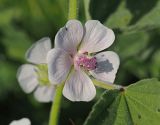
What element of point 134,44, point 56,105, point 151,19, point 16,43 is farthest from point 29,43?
point 56,105

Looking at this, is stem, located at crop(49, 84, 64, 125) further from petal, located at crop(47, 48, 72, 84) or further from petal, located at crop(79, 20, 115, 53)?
petal, located at crop(79, 20, 115, 53)

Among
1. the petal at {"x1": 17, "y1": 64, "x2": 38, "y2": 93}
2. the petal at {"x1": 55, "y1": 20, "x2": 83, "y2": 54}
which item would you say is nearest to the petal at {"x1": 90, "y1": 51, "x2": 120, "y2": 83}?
the petal at {"x1": 55, "y1": 20, "x2": 83, "y2": 54}

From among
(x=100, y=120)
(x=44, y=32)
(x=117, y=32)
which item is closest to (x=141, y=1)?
(x=117, y=32)

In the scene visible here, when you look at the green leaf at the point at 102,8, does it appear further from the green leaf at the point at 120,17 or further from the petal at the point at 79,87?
the petal at the point at 79,87

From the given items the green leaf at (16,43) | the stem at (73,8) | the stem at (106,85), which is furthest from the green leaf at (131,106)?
the green leaf at (16,43)

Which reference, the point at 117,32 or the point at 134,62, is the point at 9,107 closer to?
the point at 134,62

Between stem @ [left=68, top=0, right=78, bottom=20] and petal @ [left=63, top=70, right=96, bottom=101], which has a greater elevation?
stem @ [left=68, top=0, right=78, bottom=20]

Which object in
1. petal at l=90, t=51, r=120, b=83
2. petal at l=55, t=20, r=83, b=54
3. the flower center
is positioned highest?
petal at l=55, t=20, r=83, b=54
